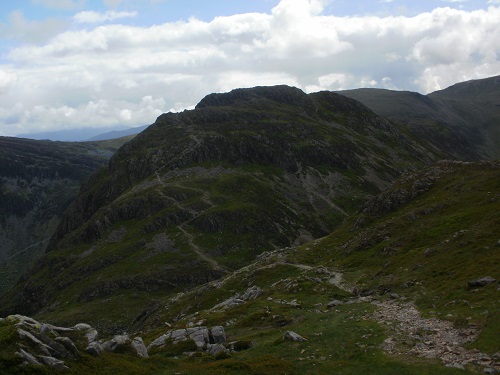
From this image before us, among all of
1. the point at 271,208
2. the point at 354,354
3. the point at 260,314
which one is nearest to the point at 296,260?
the point at 260,314

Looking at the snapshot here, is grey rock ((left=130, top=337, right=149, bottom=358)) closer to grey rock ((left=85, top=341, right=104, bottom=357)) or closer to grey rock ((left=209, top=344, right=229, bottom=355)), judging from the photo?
grey rock ((left=85, top=341, right=104, bottom=357))

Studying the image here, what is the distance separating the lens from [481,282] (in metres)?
43.2

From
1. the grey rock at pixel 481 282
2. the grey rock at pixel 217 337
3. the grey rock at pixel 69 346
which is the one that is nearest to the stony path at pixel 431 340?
the grey rock at pixel 481 282

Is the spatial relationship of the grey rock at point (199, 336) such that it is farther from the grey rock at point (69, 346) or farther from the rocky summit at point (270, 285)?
the grey rock at point (69, 346)

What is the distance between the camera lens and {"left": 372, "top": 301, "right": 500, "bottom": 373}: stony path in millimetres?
29344

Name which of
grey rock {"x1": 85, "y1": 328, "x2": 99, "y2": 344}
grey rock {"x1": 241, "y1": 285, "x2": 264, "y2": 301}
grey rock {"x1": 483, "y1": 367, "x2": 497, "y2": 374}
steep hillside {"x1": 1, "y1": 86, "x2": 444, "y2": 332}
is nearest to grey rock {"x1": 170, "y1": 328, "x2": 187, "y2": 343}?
grey rock {"x1": 85, "y1": 328, "x2": 99, "y2": 344}

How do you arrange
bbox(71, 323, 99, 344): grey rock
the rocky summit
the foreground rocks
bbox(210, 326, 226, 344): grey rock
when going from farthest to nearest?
bbox(210, 326, 226, 344): grey rock → bbox(71, 323, 99, 344): grey rock → the rocky summit → the foreground rocks

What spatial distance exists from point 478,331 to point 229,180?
164 metres

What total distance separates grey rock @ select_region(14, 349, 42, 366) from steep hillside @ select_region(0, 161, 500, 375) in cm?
9

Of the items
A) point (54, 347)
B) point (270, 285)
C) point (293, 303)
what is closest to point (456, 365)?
point (54, 347)

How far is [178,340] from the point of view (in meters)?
45.6

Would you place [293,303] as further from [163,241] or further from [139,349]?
[163,241]

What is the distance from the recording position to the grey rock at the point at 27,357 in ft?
89.5

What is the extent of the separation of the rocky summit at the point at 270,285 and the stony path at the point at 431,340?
134 millimetres
